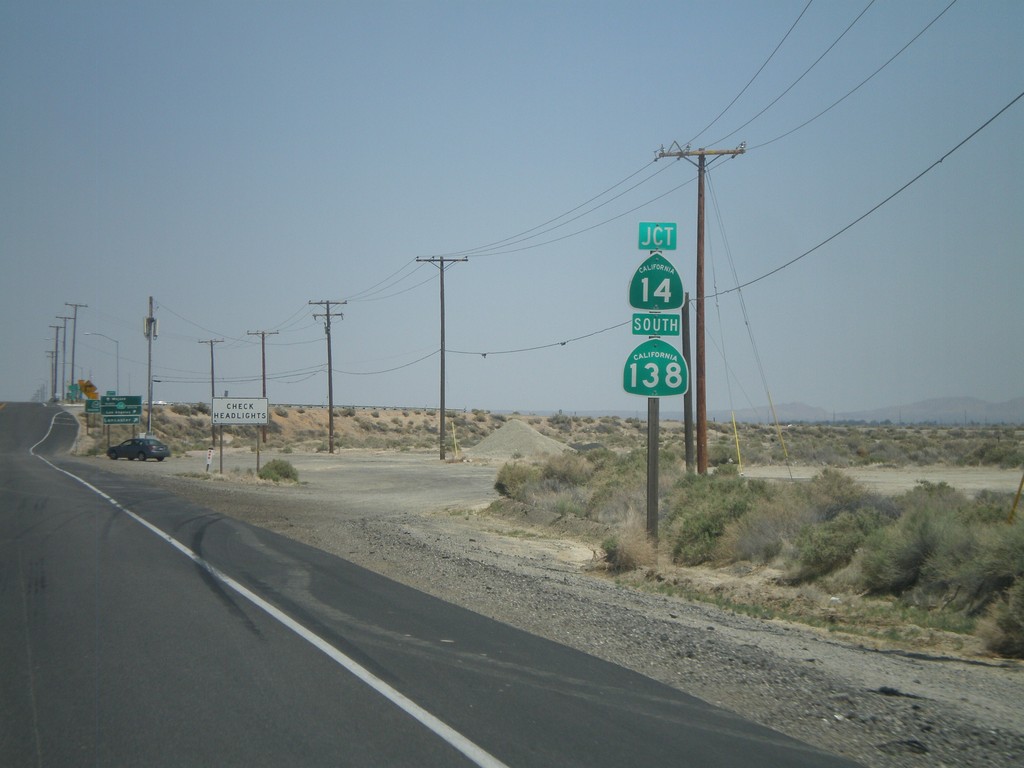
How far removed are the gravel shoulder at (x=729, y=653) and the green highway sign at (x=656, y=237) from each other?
603 centimetres

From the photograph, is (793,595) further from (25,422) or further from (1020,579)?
(25,422)

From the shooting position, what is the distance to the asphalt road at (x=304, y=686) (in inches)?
243

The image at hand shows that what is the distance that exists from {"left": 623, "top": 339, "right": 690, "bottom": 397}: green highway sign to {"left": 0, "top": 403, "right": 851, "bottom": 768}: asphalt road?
19.5ft

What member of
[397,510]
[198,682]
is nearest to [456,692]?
[198,682]

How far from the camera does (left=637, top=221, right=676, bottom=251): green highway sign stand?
1656cm

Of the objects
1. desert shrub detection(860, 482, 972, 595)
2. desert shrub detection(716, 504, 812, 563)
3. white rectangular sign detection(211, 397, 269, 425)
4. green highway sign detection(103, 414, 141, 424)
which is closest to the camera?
desert shrub detection(860, 482, 972, 595)

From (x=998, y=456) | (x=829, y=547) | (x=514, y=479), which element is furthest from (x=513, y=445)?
(x=829, y=547)

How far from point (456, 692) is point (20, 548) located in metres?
11.9

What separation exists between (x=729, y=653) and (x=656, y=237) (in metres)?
9.14

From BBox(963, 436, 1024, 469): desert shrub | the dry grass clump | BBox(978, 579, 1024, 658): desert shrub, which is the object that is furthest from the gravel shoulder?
BBox(963, 436, 1024, 469): desert shrub

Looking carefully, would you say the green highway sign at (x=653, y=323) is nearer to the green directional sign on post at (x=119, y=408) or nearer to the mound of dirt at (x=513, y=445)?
the mound of dirt at (x=513, y=445)

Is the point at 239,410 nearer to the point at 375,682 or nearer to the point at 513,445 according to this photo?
the point at 513,445

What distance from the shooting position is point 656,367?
16.2 meters

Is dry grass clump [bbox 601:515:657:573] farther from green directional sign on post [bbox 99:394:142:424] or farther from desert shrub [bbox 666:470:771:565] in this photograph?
green directional sign on post [bbox 99:394:142:424]
